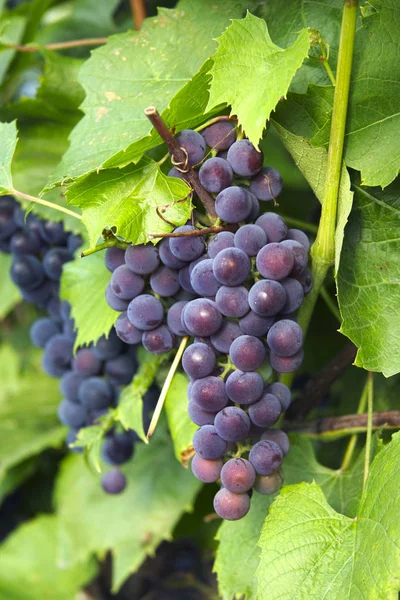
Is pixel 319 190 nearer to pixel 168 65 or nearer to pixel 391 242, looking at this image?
pixel 391 242

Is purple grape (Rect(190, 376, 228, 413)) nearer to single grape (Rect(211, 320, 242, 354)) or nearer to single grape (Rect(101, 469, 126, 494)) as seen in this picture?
single grape (Rect(211, 320, 242, 354))

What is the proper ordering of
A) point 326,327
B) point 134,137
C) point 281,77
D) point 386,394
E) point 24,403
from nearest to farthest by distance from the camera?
point 281,77, point 134,137, point 386,394, point 326,327, point 24,403

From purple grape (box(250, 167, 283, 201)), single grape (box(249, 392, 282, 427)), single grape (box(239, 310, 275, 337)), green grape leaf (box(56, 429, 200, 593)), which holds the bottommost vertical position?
green grape leaf (box(56, 429, 200, 593))

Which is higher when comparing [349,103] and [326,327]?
[349,103]

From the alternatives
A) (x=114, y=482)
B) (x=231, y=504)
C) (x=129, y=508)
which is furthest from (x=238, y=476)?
(x=129, y=508)

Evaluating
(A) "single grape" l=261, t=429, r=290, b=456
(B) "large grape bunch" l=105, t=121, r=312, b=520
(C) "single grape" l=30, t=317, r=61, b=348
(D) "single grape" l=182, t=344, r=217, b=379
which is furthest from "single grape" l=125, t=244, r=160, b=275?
(C) "single grape" l=30, t=317, r=61, b=348

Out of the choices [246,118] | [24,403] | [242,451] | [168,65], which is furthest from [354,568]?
[24,403]

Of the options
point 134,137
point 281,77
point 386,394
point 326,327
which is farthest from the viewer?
point 326,327
